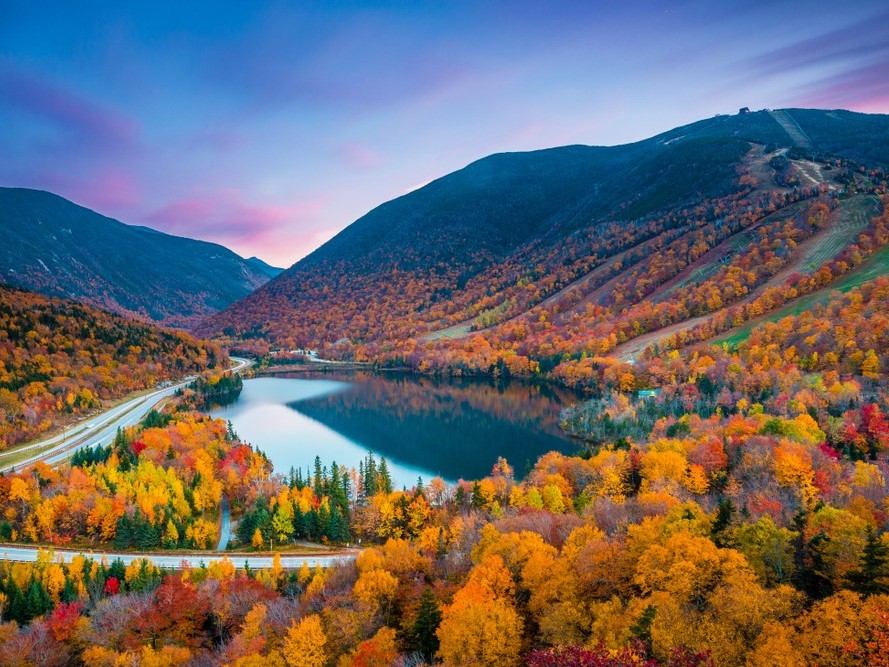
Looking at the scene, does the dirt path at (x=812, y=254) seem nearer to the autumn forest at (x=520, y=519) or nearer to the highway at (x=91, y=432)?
the autumn forest at (x=520, y=519)

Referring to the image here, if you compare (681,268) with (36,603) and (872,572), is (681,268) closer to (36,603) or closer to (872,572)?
(872,572)

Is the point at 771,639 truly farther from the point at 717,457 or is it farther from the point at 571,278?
the point at 571,278

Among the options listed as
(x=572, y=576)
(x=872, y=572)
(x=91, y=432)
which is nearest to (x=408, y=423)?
(x=91, y=432)

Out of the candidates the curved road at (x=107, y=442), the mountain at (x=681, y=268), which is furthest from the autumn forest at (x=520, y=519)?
the mountain at (x=681, y=268)

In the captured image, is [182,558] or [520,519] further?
[182,558]

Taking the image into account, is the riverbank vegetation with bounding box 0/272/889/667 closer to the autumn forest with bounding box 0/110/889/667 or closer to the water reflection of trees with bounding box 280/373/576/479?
the autumn forest with bounding box 0/110/889/667

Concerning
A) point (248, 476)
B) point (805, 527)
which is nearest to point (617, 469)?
point (805, 527)

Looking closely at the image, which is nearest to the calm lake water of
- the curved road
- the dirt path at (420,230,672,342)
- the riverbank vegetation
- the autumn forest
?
the autumn forest
